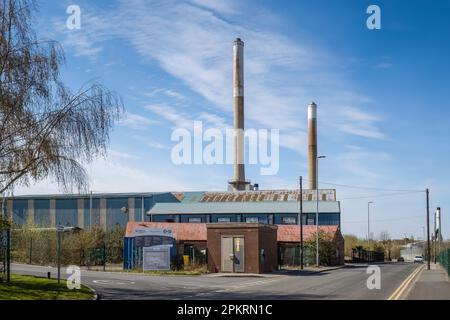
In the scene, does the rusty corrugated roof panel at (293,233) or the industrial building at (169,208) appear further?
the industrial building at (169,208)

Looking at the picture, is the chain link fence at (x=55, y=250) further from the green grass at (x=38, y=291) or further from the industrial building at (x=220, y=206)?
the green grass at (x=38, y=291)

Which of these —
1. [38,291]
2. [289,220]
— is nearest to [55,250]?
[38,291]

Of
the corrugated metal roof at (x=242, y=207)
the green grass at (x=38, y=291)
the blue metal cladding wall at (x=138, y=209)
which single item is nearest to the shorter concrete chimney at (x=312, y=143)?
the corrugated metal roof at (x=242, y=207)

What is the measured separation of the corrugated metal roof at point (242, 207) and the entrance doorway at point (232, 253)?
3590 cm

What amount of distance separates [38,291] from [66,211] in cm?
6781

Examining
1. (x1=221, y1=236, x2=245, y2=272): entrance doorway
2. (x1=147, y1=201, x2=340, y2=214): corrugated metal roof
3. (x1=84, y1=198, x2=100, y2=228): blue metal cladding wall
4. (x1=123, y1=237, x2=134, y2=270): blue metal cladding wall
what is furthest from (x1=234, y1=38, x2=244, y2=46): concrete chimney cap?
(x1=221, y1=236, x2=245, y2=272): entrance doorway

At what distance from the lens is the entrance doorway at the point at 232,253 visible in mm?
42781

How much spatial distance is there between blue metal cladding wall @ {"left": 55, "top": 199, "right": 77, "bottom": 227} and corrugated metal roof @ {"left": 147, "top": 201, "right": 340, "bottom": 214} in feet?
36.1

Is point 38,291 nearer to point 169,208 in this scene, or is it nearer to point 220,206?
point 220,206

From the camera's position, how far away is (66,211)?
87.0 metres

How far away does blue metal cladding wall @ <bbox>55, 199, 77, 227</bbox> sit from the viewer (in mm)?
86375
